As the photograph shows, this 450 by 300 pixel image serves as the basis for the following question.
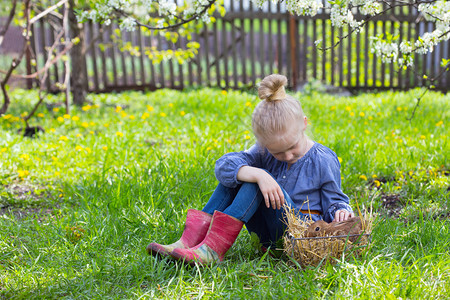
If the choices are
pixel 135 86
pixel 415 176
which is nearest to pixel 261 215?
pixel 415 176

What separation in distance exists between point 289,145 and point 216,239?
1.63ft

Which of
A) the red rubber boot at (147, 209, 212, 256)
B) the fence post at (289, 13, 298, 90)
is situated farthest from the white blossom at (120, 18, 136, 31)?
the fence post at (289, 13, 298, 90)

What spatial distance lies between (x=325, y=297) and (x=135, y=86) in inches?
239

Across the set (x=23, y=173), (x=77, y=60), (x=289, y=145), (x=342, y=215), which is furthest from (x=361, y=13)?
(x=77, y=60)

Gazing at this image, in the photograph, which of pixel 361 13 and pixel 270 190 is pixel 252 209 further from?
pixel 361 13

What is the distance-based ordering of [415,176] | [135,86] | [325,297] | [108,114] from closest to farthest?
[325,297] < [415,176] < [108,114] < [135,86]

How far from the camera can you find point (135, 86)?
7332mm

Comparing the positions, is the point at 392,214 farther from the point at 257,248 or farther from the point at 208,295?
the point at 208,295

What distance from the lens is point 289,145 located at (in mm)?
1963

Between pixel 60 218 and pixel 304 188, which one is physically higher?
pixel 304 188

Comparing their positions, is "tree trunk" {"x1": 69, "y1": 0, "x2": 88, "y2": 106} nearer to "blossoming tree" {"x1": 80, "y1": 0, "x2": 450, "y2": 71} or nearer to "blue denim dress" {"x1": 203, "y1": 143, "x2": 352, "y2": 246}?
"blossoming tree" {"x1": 80, "y1": 0, "x2": 450, "y2": 71}

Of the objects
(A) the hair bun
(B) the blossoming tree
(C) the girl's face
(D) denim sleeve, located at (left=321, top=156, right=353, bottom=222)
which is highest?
(B) the blossoming tree

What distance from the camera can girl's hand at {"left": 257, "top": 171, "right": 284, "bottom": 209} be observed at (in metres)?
1.89

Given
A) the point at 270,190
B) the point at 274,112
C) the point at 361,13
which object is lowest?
the point at 270,190
